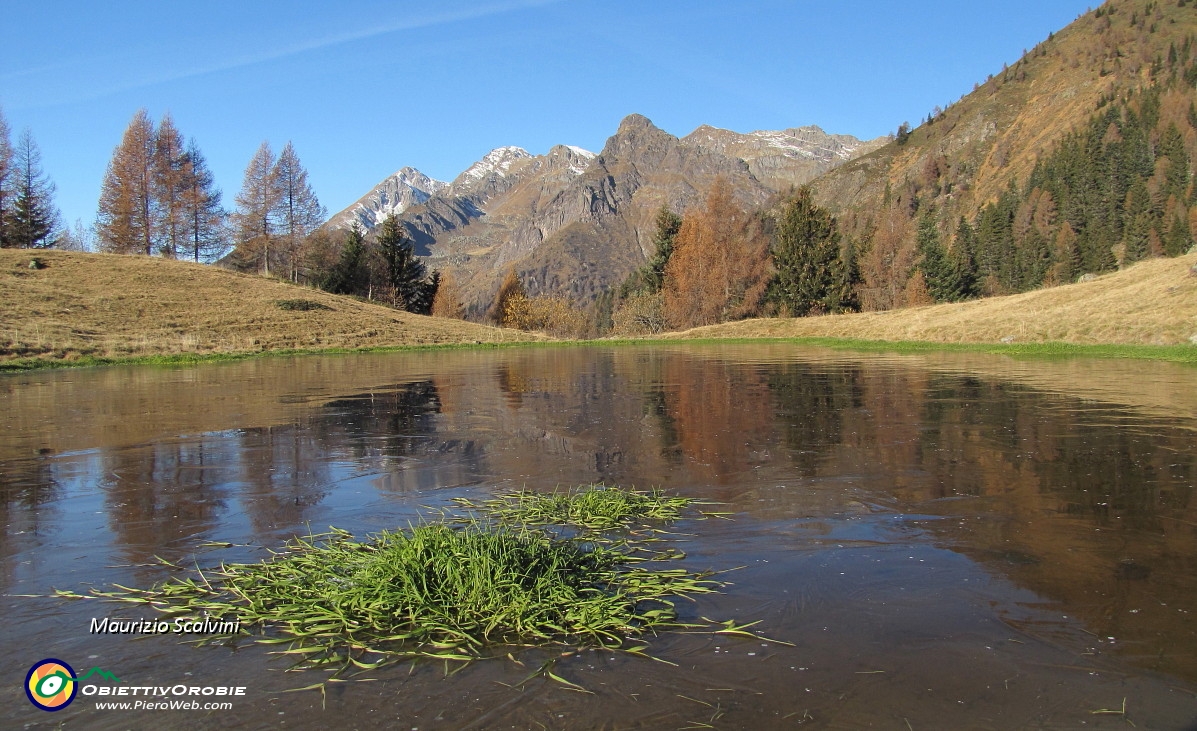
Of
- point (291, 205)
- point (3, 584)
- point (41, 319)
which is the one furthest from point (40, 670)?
point (291, 205)

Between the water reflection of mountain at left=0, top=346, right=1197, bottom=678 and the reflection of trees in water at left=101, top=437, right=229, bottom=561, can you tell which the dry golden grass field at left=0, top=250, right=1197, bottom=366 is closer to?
the water reflection of mountain at left=0, top=346, right=1197, bottom=678

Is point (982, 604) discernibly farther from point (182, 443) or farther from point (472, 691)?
point (182, 443)

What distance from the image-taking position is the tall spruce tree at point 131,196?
6091 centimetres

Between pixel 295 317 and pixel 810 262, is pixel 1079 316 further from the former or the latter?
pixel 295 317

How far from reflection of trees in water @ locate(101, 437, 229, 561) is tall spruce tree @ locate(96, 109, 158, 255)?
6409 centimetres

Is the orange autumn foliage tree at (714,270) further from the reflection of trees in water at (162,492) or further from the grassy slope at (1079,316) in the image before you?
the reflection of trees in water at (162,492)

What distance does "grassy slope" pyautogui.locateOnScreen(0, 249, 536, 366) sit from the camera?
108ft

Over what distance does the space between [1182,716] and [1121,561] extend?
2.13 meters

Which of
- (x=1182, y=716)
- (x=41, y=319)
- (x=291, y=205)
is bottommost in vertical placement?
(x=1182, y=716)

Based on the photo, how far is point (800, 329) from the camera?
163ft

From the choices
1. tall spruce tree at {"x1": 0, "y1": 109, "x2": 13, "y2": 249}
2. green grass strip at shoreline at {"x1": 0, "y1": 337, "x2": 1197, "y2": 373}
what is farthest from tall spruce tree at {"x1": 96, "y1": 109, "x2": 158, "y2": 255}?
green grass strip at shoreline at {"x1": 0, "y1": 337, "x2": 1197, "y2": 373}

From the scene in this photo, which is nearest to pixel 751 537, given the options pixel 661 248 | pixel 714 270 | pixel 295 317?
pixel 295 317

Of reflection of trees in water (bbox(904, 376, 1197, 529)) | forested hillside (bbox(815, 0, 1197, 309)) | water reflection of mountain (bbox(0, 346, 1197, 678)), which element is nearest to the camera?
water reflection of mountain (bbox(0, 346, 1197, 678))

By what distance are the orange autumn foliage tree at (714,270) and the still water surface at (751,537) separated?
1882 inches
